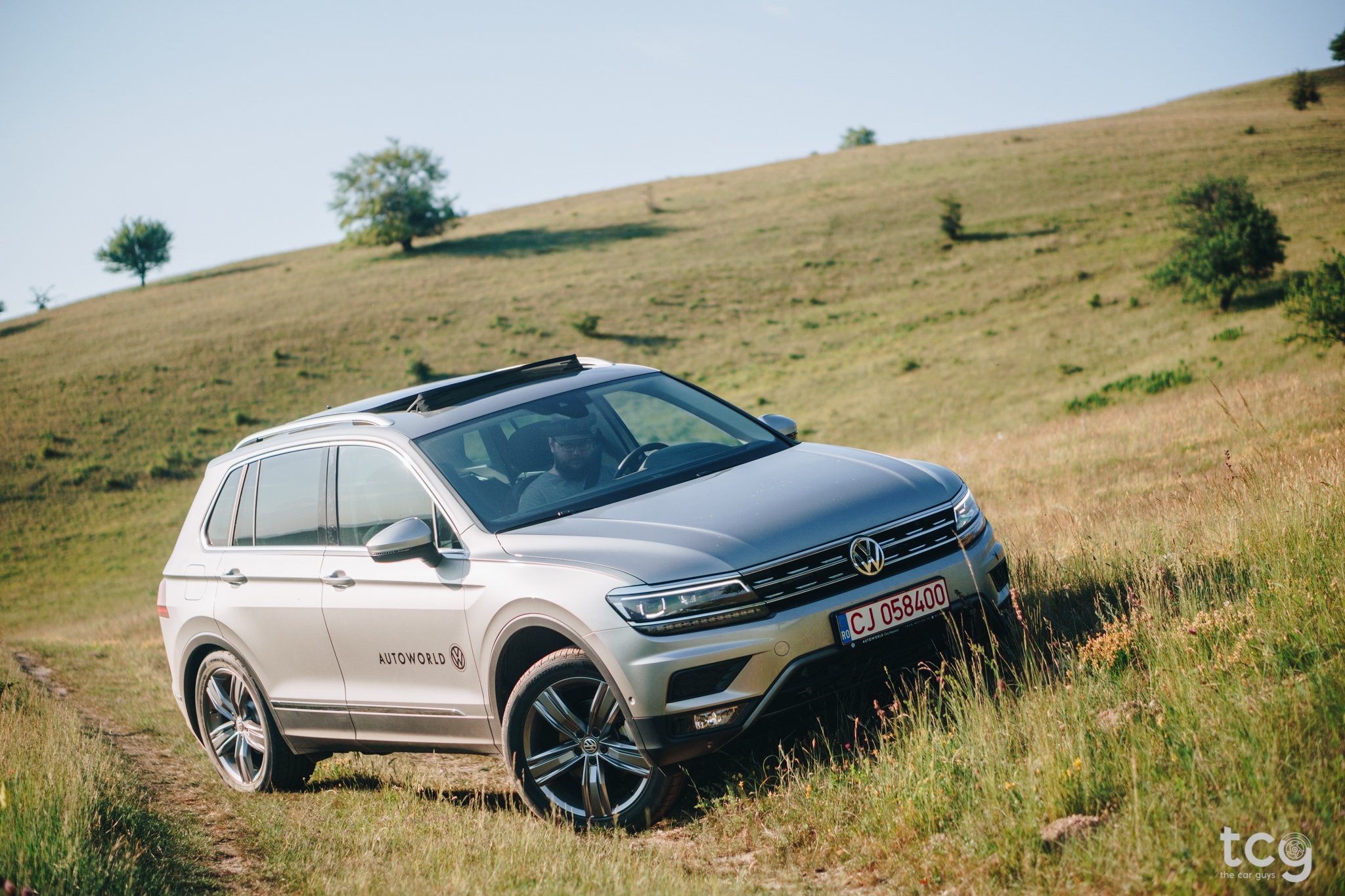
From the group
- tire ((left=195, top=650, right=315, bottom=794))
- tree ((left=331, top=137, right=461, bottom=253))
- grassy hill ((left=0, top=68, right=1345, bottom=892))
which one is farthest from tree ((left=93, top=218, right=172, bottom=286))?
tire ((left=195, top=650, right=315, bottom=794))

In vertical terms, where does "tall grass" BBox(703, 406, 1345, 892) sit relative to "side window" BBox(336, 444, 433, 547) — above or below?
below

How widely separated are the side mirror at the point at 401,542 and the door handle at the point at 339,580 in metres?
0.57

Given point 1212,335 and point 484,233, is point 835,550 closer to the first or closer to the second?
point 1212,335

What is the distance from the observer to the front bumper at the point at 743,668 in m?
3.56

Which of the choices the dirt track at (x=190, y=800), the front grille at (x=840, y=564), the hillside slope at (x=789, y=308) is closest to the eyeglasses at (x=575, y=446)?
the front grille at (x=840, y=564)

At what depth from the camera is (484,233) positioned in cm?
6981

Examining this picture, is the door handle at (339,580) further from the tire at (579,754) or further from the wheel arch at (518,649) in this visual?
the tire at (579,754)

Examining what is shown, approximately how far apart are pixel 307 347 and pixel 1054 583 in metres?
45.1

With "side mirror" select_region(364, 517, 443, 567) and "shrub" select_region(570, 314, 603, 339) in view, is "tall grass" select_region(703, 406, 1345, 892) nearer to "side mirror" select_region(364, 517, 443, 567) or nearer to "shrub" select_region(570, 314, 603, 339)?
"side mirror" select_region(364, 517, 443, 567)

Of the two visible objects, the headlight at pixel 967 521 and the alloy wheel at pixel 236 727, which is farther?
the alloy wheel at pixel 236 727

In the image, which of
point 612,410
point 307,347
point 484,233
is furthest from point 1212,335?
point 484,233

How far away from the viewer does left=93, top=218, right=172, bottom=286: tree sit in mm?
77625

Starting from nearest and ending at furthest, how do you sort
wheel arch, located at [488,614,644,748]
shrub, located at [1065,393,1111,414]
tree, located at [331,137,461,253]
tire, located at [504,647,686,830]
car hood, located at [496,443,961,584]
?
car hood, located at [496,443,961,584], tire, located at [504,647,686,830], wheel arch, located at [488,614,644,748], shrub, located at [1065,393,1111,414], tree, located at [331,137,461,253]

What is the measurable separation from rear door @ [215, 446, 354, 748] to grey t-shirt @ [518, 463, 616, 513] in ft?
4.00
